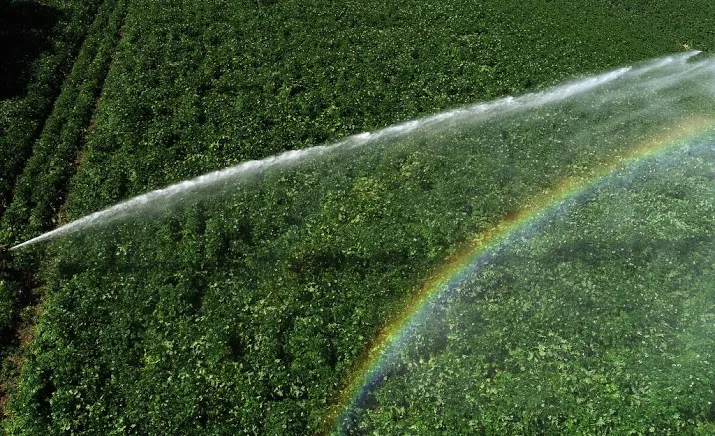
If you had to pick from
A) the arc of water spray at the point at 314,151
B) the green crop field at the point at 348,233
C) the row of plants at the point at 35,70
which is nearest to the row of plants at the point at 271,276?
the green crop field at the point at 348,233

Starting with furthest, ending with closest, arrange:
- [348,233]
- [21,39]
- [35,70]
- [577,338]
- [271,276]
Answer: [21,39]
[35,70]
[348,233]
[271,276]
[577,338]

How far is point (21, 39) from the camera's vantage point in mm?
23391

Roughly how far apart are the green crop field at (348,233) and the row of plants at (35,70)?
0.30 ft

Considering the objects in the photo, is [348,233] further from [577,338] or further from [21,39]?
[21,39]

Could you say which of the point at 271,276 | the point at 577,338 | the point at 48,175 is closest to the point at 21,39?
the point at 48,175

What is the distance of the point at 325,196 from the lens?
16.9m

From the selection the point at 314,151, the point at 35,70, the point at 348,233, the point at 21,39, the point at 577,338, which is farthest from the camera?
the point at 21,39

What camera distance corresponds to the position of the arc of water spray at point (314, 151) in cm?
1667

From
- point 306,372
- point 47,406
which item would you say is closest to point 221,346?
point 306,372

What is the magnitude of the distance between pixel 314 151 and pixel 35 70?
427 inches

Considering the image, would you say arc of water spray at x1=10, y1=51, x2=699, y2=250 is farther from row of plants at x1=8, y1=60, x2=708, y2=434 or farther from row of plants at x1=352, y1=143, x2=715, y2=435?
row of plants at x1=352, y1=143, x2=715, y2=435

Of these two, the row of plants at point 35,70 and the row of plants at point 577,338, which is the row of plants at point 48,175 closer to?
the row of plants at point 35,70

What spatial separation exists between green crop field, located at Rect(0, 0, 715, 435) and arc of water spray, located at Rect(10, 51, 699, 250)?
21 cm

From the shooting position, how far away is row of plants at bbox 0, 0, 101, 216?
61.4ft
